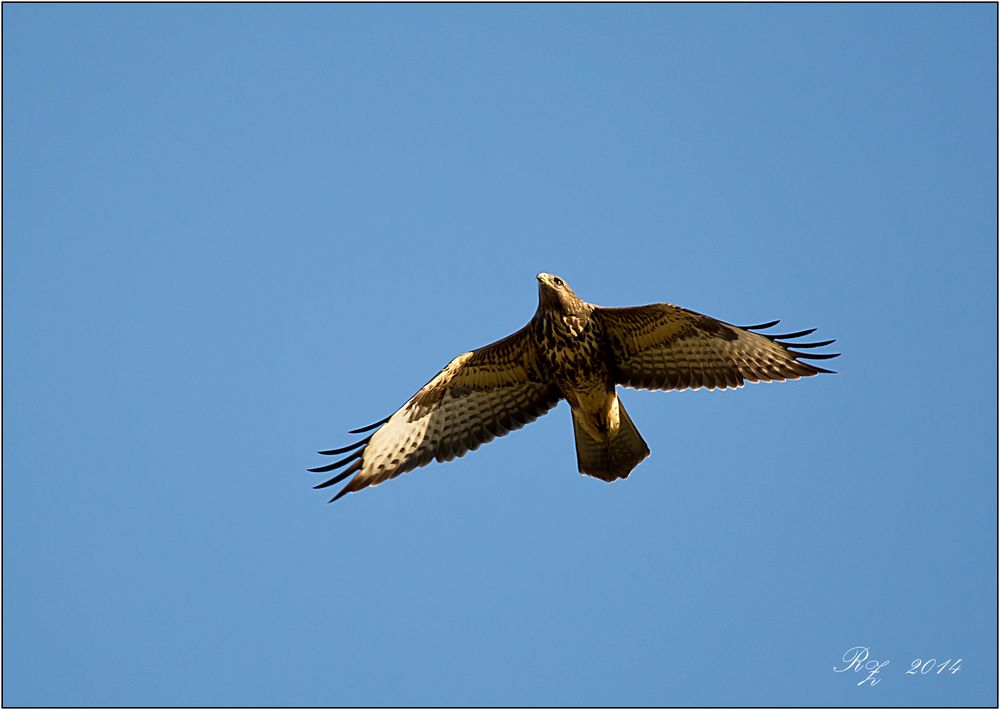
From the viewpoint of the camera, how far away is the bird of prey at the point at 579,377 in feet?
34.8

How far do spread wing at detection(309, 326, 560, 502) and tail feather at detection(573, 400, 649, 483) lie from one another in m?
0.52

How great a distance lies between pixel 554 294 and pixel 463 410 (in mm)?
1540

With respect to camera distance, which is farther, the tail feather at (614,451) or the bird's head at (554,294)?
the tail feather at (614,451)

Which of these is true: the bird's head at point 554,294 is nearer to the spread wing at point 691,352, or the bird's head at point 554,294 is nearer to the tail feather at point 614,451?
the spread wing at point 691,352

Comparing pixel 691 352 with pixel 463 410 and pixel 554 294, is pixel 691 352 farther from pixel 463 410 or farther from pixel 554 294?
pixel 463 410

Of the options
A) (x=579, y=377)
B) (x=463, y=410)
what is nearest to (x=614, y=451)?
(x=579, y=377)

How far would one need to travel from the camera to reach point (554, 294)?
1035 centimetres

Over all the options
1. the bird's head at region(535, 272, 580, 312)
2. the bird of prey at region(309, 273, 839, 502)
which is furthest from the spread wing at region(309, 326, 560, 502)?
the bird's head at region(535, 272, 580, 312)

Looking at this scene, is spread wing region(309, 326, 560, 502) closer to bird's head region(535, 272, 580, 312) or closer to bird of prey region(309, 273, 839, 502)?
bird of prey region(309, 273, 839, 502)

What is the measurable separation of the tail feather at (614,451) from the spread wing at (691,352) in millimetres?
459

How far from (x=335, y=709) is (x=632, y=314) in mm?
5827

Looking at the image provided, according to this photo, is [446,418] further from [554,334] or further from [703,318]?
[703,318]

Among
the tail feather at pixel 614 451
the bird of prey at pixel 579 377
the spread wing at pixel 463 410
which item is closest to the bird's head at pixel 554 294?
the bird of prey at pixel 579 377

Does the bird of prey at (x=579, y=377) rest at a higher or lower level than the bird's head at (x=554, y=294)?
lower
